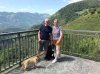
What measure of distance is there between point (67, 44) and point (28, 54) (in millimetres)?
2290

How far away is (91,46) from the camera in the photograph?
1093 centimetres

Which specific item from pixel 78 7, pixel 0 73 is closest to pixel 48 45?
pixel 0 73

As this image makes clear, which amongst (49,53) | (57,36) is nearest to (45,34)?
(57,36)

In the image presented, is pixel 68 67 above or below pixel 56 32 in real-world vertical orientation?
below

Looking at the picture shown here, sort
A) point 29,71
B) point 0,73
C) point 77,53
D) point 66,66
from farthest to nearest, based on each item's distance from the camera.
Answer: point 77,53 → point 66,66 → point 29,71 → point 0,73

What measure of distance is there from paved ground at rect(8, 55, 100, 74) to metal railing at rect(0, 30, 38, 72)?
0.40 m

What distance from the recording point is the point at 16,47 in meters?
8.16

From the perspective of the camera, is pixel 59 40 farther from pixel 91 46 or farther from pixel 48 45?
pixel 91 46

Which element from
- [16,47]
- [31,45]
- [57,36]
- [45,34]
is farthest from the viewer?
[31,45]

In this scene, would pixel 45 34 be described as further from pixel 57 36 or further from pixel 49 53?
pixel 49 53

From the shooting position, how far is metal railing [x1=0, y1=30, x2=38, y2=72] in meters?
7.59

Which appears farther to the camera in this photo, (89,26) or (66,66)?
(89,26)

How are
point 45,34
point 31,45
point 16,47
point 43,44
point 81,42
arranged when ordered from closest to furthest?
1. point 16,47
2. point 45,34
3. point 43,44
4. point 31,45
5. point 81,42

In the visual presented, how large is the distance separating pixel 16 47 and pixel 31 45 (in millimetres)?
1429
